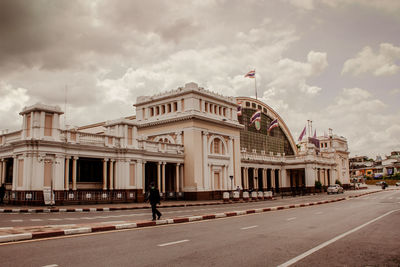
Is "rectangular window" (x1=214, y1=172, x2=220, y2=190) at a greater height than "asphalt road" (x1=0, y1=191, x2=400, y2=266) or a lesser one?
greater

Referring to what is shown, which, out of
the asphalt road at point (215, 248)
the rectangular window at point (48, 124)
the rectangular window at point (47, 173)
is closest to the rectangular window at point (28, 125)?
the rectangular window at point (48, 124)

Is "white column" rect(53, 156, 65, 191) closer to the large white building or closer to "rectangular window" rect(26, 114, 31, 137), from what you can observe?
the large white building

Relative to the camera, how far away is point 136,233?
12438 millimetres

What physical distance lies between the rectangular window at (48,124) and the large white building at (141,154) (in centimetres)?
7

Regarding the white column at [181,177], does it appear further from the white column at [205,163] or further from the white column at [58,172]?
the white column at [58,172]

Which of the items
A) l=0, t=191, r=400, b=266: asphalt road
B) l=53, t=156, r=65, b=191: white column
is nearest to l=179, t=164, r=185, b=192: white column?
l=53, t=156, r=65, b=191: white column

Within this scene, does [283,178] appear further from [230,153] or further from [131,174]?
[131,174]

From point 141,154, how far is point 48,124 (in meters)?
10.1

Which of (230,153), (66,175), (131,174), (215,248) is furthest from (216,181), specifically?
(215,248)

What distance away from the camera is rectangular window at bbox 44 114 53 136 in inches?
1129

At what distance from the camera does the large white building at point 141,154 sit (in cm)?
2844

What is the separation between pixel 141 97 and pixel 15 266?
42.5 m

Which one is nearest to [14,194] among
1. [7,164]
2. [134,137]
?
[7,164]

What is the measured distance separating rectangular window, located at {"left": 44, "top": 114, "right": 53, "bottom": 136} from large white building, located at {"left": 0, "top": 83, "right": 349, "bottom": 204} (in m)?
0.07
